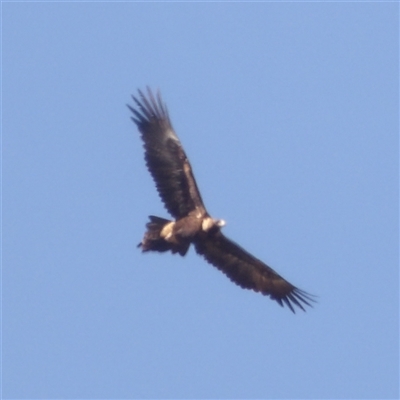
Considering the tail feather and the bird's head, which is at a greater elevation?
the bird's head

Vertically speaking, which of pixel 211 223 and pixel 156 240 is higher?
pixel 211 223

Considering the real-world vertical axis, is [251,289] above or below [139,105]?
below

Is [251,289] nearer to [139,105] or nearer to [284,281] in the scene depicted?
[284,281]

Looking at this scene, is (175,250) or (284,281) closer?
(175,250)

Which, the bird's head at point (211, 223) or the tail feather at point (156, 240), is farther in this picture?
the bird's head at point (211, 223)

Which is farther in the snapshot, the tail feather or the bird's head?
the bird's head

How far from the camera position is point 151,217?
1144 inches

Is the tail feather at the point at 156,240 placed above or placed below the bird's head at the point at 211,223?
below

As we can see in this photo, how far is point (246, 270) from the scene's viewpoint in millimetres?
30906

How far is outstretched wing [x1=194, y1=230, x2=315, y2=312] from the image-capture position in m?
30.3

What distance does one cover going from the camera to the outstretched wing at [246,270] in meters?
30.3

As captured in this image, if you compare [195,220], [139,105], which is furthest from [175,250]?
[139,105]

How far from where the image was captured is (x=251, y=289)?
3105 centimetres

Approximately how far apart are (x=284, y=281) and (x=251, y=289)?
624 millimetres
